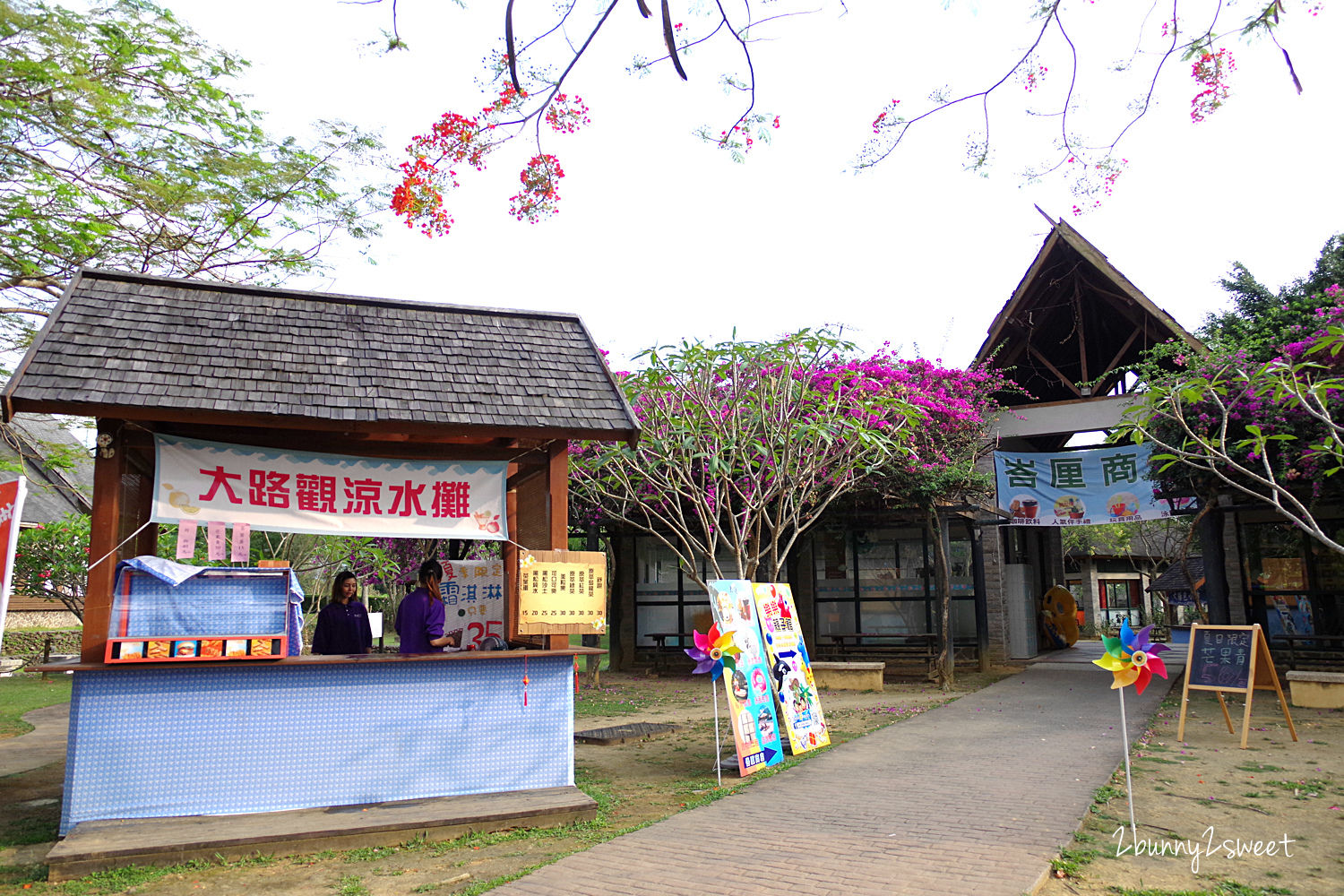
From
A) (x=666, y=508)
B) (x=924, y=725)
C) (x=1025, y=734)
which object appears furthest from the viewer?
(x=666, y=508)

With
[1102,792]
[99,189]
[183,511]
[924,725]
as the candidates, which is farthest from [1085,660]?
[99,189]

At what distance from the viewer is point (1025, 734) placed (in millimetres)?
9469

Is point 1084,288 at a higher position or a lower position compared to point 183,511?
higher

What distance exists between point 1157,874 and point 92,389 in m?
7.20

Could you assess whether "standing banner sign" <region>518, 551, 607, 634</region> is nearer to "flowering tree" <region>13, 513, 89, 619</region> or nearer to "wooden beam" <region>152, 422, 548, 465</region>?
"wooden beam" <region>152, 422, 548, 465</region>

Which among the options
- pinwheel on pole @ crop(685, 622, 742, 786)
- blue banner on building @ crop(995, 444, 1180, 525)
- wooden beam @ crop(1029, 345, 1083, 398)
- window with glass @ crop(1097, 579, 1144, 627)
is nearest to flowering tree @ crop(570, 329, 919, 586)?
pinwheel on pole @ crop(685, 622, 742, 786)

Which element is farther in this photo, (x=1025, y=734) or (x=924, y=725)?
(x=924, y=725)

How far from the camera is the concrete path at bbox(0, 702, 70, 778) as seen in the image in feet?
29.7

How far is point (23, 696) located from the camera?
1552 centimetres

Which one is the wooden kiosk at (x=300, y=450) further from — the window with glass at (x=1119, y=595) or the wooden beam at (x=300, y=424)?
the window with glass at (x=1119, y=595)

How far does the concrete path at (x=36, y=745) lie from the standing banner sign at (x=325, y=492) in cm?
367

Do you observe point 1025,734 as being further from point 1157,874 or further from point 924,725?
point 1157,874

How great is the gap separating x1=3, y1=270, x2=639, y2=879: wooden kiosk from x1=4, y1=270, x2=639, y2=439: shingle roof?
0.02 metres

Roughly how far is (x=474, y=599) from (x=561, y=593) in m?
2.65
